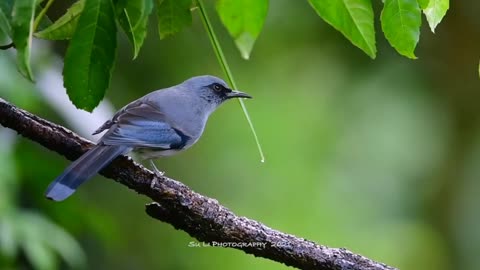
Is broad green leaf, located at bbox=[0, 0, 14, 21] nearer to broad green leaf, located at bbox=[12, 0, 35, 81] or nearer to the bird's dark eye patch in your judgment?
broad green leaf, located at bbox=[12, 0, 35, 81]

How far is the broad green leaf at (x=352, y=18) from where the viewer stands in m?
1.83

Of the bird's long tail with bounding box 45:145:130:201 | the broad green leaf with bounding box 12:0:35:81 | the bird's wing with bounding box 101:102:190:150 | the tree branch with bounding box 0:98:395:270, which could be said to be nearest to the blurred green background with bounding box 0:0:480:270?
the bird's wing with bounding box 101:102:190:150

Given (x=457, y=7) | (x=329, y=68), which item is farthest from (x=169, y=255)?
(x=457, y=7)

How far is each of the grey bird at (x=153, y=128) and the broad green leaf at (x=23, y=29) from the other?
0.77m

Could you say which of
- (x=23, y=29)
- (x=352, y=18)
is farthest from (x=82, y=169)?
(x=352, y=18)

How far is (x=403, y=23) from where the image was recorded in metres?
1.93

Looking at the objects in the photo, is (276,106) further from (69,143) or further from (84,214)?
(69,143)

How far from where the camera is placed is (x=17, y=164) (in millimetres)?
5234

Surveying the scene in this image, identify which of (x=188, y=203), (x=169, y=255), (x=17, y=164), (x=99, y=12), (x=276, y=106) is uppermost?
(x=99, y=12)

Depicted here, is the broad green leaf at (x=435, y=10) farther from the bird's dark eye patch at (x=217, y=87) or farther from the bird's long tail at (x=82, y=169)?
the bird's dark eye patch at (x=217, y=87)

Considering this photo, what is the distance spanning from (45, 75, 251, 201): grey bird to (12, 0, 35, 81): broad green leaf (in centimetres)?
77

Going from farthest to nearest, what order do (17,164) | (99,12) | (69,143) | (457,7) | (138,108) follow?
(457,7)
(17,164)
(138,108)
(69,143)
(99,12)

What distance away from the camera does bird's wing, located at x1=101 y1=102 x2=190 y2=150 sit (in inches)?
116

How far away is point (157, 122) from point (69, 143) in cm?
54
